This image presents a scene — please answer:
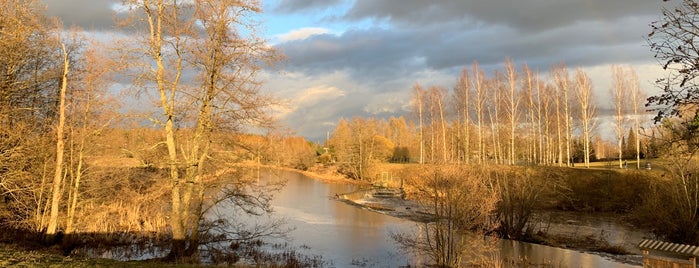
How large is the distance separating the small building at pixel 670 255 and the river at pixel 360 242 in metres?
5.78

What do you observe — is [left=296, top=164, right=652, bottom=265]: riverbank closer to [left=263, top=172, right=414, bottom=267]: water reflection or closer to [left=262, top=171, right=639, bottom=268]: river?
[left=262, top=171, right=639, bottom=268]: river

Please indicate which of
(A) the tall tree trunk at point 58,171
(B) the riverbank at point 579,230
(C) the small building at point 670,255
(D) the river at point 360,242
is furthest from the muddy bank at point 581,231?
(A) the tall tree trunk at point 58,171

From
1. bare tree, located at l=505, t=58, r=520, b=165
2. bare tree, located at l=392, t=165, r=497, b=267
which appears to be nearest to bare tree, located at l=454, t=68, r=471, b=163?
bare tree, located at l=505, t=58, r=520, b=165

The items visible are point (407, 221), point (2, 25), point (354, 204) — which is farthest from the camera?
point (354, 204)

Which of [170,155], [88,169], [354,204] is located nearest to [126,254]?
[88,169]

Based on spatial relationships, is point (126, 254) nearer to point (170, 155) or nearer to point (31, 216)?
point (31, 216)

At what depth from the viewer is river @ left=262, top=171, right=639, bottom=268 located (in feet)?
62.0

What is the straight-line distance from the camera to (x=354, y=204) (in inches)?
1553

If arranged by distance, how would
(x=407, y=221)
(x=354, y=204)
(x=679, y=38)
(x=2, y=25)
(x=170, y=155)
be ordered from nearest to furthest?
(x=679, y=38) < (x=170, y=155) < (x=2, y=25) < (x=407, y=221) < (x=354, y=204)

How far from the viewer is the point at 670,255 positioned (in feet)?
35.6

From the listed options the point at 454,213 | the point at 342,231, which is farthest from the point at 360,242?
the point at 454,213

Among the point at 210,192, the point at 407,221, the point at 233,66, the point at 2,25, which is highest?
the point at 2,25

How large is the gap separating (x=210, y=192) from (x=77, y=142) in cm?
582

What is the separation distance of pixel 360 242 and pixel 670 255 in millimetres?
14126
